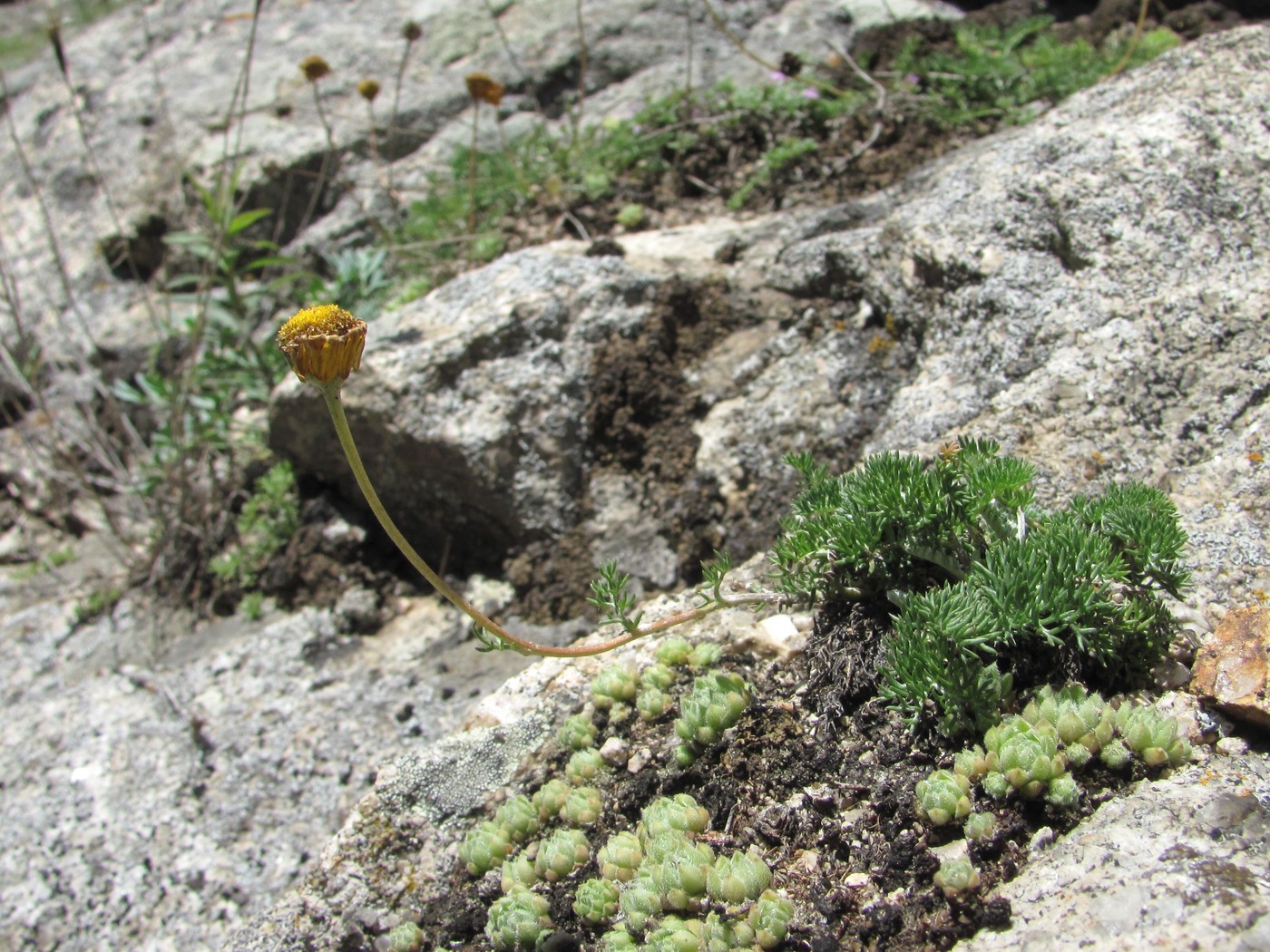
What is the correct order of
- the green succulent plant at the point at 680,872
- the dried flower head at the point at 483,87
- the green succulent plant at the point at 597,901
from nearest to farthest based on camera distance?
the green succulent plant at the point at 680,872 < the green succulent plant at the point at 597,901 < the dried flower head at the point at 483,87

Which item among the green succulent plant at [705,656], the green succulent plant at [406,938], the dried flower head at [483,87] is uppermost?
the dried flower head at [483,87]

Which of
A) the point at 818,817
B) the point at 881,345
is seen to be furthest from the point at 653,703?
the point at 881,345

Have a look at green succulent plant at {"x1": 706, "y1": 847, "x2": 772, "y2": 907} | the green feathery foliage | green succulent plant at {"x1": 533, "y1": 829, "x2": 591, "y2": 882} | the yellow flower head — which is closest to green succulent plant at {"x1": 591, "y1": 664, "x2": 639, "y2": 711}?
green succulent plant at {"x1": 533, "y1": 829, "x2": 591, "y2": 882}

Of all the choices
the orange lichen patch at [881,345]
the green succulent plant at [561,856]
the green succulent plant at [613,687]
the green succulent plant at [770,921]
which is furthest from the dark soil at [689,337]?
the green succulent plant at [770,921]

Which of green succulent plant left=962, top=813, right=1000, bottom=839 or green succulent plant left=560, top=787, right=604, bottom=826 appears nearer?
green succulent plant left=962, top=813, right=1000, bottom=839

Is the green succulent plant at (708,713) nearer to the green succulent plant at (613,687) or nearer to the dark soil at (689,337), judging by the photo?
the green succulent plant at (613,687)

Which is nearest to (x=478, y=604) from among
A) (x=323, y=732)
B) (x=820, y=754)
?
(x=323, y=732)

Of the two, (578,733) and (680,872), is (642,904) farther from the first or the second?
(578,733)

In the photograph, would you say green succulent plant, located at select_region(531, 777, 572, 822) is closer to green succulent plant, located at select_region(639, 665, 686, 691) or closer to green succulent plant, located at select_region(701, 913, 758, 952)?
green succulent plant, located at select_region(639, 665, 686, 691)

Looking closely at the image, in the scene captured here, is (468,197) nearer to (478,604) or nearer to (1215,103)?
(478,604)
